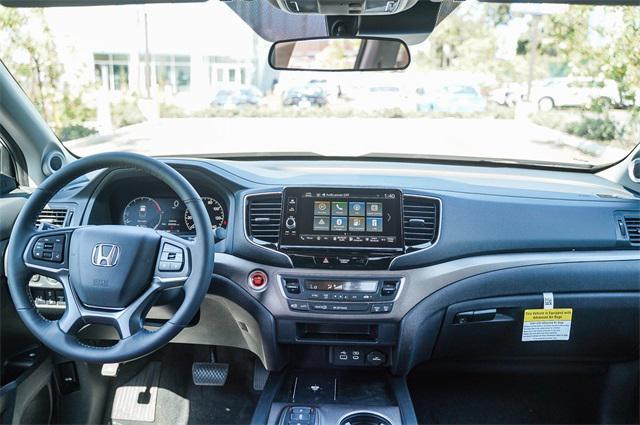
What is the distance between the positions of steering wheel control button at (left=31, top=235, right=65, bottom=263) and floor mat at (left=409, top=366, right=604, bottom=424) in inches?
76.7

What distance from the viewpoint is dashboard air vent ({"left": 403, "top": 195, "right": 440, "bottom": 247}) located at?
99.7 inches

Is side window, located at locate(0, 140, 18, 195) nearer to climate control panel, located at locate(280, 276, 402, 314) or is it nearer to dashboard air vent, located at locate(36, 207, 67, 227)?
dashboard air vent, located at locate(36, 207, 67, 227)

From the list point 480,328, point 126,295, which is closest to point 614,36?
point 480,328

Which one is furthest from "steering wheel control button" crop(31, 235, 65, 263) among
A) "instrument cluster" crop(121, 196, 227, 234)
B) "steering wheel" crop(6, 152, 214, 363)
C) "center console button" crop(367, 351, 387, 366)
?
"center console button" crop(367, 351, 387, 366)

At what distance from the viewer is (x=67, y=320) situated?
83.0 inches

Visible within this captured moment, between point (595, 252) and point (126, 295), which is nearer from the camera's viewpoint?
point (126, 295)

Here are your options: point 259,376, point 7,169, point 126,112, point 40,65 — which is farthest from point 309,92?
point 259,376

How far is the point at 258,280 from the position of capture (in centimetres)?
254

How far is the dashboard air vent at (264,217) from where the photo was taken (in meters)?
2.55

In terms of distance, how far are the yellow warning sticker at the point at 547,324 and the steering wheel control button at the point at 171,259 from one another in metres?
1.59

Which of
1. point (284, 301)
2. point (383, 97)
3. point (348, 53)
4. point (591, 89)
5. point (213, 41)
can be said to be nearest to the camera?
point (284, 301)

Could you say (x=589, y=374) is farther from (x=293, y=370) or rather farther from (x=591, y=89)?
(x=591, y=89)

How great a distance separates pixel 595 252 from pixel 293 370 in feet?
5.14

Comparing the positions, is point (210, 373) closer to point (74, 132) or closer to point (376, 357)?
point (376, 357)
